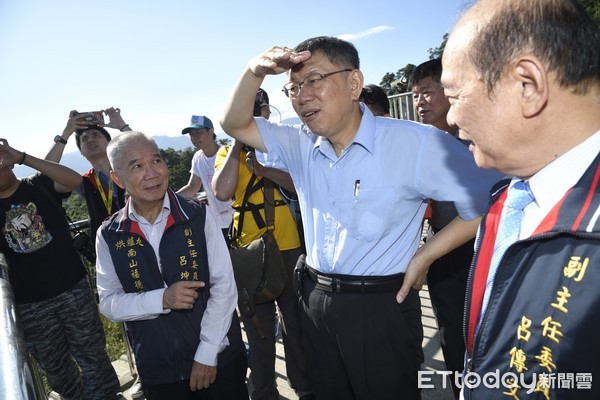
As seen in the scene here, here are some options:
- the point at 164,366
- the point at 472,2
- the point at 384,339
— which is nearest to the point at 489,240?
the point at 472,2

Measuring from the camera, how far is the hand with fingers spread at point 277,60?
167 centimetres

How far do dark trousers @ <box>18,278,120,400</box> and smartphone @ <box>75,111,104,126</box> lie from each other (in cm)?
153

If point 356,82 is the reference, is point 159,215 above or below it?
below

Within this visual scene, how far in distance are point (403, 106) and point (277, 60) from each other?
6793mm

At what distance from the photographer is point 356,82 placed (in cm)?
187

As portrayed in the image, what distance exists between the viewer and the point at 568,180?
89cm

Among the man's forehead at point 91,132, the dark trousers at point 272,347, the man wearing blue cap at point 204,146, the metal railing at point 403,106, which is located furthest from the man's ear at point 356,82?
the metal railing at point 403,106

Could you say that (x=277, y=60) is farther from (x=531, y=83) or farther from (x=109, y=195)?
(x=109, y=195)

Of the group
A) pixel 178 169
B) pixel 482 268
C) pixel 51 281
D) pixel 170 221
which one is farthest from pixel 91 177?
pixel 178 169

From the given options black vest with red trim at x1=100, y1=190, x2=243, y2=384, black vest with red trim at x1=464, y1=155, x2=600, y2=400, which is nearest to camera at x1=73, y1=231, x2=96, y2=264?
black vest with red trim at x1=100, y1=190, x2=243, y2=384

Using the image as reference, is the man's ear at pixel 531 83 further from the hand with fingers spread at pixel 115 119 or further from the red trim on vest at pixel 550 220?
the hand with fingers spread at pixel 115 119

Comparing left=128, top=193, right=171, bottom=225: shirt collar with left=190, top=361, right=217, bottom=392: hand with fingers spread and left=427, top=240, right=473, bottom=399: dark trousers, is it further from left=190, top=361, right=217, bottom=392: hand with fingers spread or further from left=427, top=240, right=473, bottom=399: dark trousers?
left=427, top=240, right=473, bottom=399: dark trousers

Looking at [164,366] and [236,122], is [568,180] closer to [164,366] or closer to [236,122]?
[236,122]

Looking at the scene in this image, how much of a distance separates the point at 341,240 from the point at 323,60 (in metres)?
0.89
